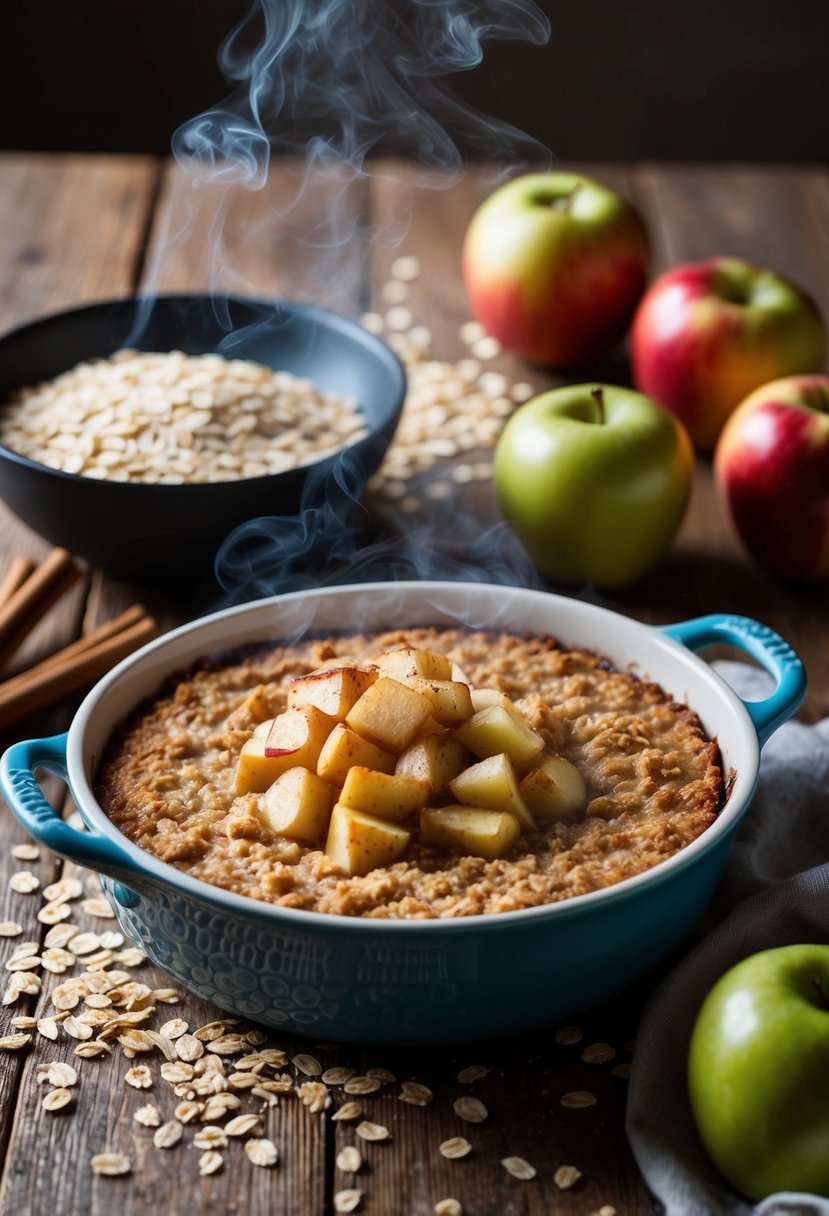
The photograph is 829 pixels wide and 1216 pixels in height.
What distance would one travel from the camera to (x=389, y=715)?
1.46 metres

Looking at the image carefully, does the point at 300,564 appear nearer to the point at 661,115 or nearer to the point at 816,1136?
the point at 816,1136

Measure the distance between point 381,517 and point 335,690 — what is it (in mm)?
933

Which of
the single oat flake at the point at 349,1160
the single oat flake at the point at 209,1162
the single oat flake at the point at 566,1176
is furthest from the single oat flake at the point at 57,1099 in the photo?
the single oat flake at the point at 566,1176

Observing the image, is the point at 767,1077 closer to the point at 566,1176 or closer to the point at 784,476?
the point at 566,1176

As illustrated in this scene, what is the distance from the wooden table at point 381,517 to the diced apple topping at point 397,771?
22 centimetres

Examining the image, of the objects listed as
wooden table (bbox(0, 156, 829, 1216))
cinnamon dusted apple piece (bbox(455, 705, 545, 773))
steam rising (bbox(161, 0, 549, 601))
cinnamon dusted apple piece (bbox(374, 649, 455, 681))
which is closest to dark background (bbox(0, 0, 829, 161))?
steam rising (bbox(161, 0, 549, 601))

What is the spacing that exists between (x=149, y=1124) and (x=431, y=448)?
1.53 metres

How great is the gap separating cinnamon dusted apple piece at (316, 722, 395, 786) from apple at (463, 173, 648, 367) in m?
1.52

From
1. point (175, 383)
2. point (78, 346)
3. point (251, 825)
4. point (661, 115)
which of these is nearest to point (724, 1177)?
point (251, 825)

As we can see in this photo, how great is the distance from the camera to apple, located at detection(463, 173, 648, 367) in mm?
2730

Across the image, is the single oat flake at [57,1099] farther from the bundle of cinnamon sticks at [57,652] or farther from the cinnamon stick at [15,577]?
the cinnamon stick at [15,577]

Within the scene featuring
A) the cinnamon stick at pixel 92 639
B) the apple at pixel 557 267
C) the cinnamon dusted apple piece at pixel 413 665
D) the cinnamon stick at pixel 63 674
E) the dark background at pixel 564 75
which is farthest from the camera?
the dark background at pixel 564 75

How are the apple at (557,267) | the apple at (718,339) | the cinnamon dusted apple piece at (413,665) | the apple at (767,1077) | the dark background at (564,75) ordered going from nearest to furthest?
the apple at (767,1077) < the cinnamon dusted apple piece at (413,665) < the apple at (718,339) < the apple at (557,267) < the dark background at (564,75)

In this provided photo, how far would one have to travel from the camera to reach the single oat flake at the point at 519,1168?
1295 millimetres
